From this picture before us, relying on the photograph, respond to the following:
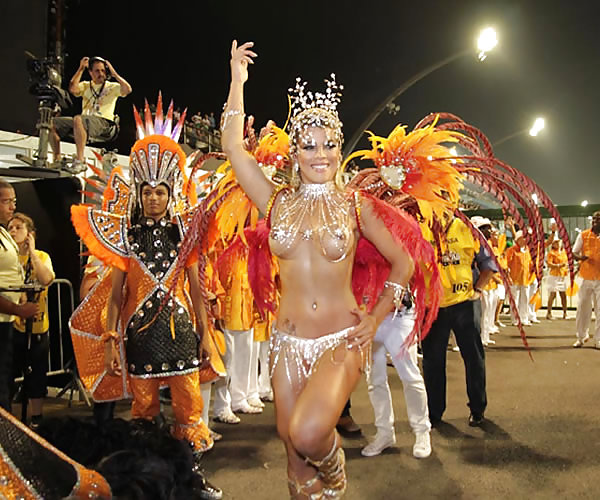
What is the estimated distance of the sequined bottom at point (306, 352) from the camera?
241 cm

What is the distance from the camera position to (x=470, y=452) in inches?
157

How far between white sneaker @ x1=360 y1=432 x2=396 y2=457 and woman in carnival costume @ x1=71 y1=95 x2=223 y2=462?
1330 mm

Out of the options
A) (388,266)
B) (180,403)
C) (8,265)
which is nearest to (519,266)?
(388,266)

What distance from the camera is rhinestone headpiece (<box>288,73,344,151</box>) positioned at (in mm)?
2627

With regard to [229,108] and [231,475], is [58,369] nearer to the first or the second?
[231,475]

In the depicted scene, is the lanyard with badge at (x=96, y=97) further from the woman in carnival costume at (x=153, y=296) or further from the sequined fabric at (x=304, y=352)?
the sequined fabric at (x=304, y=352)

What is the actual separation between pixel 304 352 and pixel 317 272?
380 millimetres

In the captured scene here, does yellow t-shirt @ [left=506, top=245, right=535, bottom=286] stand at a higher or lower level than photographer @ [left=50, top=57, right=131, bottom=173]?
lower

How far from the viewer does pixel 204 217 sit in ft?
9.53

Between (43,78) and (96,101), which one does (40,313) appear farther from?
(96,101)

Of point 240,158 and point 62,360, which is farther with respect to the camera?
point 62,360

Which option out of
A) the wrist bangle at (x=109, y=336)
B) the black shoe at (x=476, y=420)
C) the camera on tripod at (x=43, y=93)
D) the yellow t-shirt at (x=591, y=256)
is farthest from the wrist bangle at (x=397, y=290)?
the yellow t-shirt at (x=591, y=256)

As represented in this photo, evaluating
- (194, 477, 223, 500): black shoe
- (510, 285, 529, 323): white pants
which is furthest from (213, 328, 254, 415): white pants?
(510, 285, 529, 323): white pants

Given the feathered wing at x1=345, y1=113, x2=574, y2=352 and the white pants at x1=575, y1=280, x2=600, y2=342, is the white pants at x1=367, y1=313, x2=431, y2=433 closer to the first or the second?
the feathered wing at x1=345, y1=113, x2=574, y2=352
